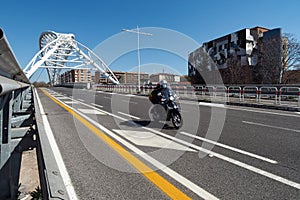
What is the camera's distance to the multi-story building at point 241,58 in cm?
3331

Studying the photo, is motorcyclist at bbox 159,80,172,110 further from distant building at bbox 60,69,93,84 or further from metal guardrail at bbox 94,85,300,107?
distant building at bbox 60,69,93,84

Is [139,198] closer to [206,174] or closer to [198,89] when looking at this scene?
[206,174]

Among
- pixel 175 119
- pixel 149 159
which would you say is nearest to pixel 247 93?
pixel 175 119

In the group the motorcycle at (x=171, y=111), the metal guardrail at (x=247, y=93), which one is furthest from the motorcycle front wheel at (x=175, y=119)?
the metal guardrail at (x=247, y=93)

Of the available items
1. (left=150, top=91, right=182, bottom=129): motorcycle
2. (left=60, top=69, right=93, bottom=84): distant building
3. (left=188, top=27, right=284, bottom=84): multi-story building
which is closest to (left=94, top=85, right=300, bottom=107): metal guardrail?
(left=150, top=91, right=182, bottom=129): motorcycle

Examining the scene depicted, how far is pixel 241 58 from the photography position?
4584cm

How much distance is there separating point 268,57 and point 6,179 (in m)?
38.1

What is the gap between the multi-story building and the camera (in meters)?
33.3

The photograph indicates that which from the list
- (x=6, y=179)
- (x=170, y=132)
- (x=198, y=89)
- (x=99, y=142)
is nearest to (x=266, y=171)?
(x=170, y=132)

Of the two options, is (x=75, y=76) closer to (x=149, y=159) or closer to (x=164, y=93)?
(x=164, y=93)

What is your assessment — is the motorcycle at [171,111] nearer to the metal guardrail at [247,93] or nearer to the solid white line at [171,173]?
the solid white line at [171,173]

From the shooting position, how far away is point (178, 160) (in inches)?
150

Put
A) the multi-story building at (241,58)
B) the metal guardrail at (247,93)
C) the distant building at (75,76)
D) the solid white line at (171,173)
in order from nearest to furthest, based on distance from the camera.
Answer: the solid white line at (171,173)
the metal guardrail at (247,93)
the multi-story building at (241,58)
the distant building at (75,76)

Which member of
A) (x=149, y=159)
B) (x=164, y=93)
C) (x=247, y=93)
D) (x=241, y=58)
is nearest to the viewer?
(x=149, y=159)
